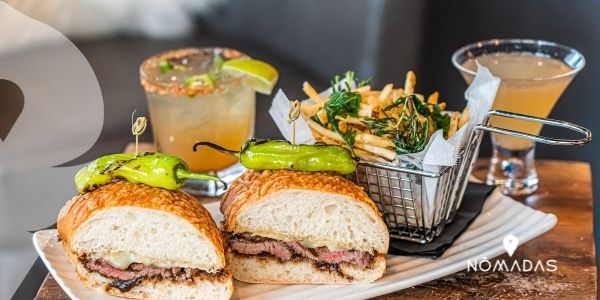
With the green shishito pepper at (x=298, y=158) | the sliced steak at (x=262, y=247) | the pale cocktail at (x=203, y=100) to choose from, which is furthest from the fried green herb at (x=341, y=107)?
the pale cocktail at (x=203, y=100)

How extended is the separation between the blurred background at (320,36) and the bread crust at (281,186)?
162 centimetres

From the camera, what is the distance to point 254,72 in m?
2.97

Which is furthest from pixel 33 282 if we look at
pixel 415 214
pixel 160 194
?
pixel 415 214

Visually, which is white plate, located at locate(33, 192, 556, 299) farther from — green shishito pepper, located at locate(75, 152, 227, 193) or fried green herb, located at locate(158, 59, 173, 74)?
fried green herb, located at locate(158, 59, 173, 74)

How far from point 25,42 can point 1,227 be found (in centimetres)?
150

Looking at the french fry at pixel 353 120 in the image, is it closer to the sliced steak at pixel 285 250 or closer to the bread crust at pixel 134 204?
the sliced steak at pixel 285 250

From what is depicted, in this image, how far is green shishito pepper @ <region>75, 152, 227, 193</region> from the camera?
88.7 inches

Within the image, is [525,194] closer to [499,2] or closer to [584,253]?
[584,253]

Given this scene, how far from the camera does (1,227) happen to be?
10.4ft

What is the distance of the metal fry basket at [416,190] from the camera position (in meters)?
2.39

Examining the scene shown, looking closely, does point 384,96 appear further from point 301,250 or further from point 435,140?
point 301,250

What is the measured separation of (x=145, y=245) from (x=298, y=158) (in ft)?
1.57

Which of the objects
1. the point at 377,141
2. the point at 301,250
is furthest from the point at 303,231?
the point at 377,141

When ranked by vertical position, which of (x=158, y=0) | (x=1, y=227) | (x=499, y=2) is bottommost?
(x=1, y=227)
